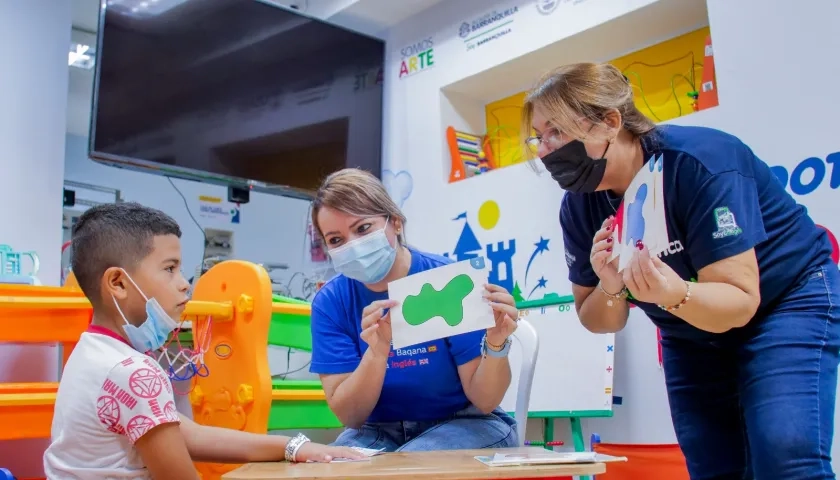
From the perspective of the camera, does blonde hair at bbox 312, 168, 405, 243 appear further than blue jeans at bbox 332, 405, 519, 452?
Yes

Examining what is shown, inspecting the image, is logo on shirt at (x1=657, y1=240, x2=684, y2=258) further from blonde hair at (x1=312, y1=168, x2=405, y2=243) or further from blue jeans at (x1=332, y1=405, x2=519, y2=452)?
blonde hair at (x1=312, y1=168, x2=405, y2=243)

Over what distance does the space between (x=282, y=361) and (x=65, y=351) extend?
175cm

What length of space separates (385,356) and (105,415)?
0.65 m

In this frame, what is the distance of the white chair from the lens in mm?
2043

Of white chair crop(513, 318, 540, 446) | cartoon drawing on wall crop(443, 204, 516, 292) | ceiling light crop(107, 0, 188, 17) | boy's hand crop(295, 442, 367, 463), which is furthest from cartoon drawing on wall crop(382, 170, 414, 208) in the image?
boy's hand crop(295, 442, 367, 463)

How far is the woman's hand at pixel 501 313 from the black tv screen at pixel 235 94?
2623 mm

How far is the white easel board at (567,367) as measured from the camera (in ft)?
9.96

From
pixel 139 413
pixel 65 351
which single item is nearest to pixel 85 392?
pixel 139 413

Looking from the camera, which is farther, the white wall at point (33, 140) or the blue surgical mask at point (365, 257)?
the white wall at point (33, 140)

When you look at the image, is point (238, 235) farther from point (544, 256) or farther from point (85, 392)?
point (85, 392)

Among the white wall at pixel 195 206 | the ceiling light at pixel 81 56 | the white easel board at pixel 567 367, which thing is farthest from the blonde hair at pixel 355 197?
the white wall at pixel 195 206

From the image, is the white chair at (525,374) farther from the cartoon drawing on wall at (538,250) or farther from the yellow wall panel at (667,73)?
the yellow wall panel at (667,73)

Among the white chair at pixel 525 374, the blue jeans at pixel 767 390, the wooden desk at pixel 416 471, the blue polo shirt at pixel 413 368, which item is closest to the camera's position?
the wooden desk at pixel 416 471

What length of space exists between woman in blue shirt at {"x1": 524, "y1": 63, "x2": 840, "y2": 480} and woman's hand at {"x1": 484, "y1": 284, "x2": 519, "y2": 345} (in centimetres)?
21
